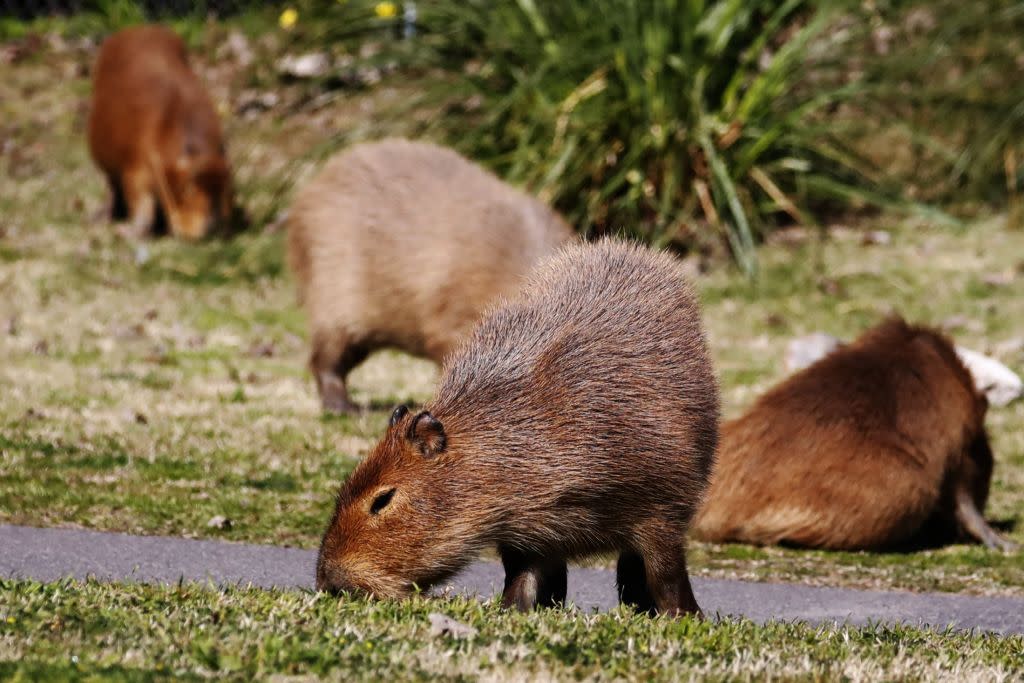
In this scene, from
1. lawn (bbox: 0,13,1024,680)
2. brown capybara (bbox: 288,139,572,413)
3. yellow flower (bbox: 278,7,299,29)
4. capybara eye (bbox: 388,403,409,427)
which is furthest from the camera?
yellow flower (bbox: 278,7,299,29)

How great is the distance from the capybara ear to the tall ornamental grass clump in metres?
6.69

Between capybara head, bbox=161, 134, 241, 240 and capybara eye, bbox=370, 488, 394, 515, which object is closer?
capybara eye, bbox=370, 488, 394, 515

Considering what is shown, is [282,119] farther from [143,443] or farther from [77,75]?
[143,443]

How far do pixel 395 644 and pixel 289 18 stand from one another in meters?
11.6

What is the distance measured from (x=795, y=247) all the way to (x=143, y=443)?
20.8 feet

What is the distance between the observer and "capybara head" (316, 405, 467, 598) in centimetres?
411

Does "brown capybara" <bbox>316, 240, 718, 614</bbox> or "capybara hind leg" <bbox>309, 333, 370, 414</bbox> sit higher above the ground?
"brown capybara" <bbox>316, 240, 718, 614</bbox>

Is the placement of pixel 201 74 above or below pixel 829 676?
below

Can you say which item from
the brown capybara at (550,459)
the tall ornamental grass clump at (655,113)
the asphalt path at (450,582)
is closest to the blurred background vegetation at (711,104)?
the tall ornamental grass clump at (655,113)

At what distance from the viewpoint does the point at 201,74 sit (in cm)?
1509

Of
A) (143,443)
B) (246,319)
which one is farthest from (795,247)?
(143,443)

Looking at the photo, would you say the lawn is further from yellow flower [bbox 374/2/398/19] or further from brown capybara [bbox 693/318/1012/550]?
yellow flower [bbox 374/2/398/19]

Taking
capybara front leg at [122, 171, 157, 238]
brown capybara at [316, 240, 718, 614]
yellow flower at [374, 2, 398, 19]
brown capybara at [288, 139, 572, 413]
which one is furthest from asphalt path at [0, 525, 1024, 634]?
yellow flower at [374, 2, 398, 19]

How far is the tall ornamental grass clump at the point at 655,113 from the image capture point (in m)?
11.0
